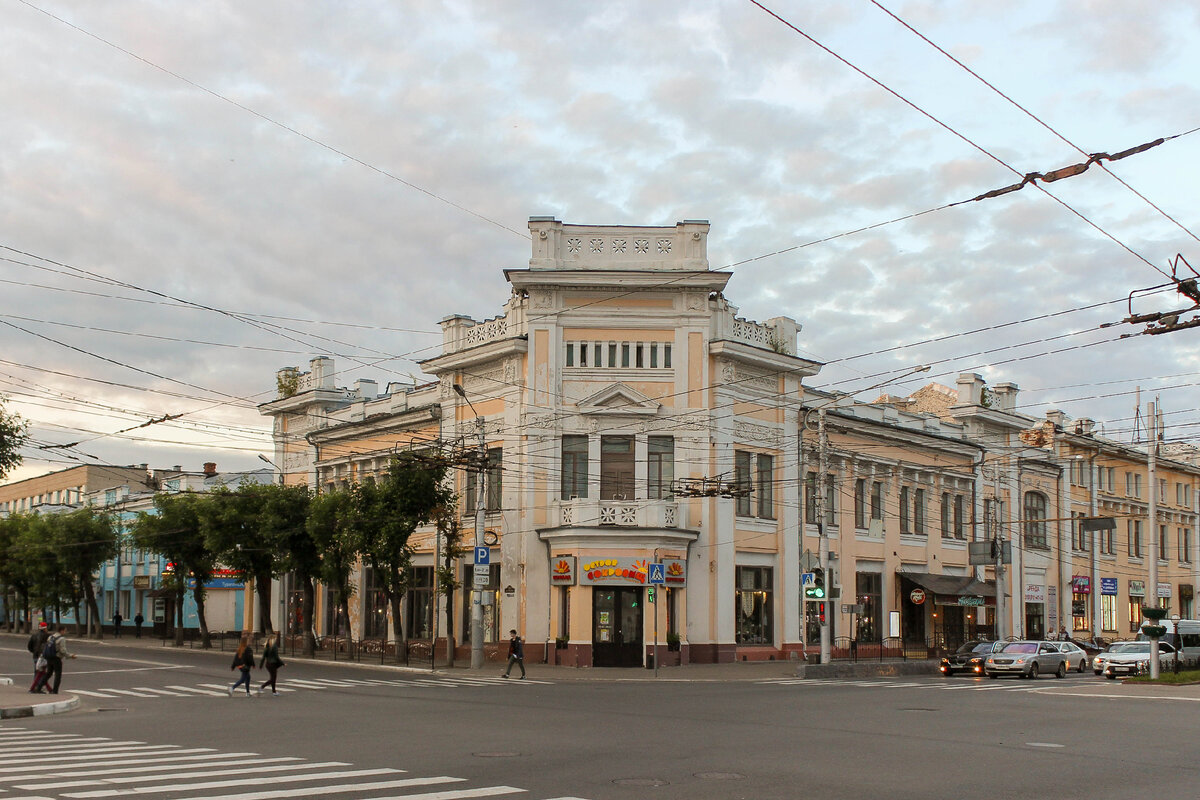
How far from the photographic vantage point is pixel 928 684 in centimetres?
3534

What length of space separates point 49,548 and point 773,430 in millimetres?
42315

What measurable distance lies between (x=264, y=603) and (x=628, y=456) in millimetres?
23421

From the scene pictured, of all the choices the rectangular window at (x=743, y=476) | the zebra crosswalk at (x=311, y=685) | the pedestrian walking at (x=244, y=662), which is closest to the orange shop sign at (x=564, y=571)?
the zebra crosswalk at (x=311, y=685)

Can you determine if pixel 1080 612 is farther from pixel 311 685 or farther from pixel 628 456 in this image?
pixel 311 685

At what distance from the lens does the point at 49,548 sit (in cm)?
6531

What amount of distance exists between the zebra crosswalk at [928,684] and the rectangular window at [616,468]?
31.4 ft

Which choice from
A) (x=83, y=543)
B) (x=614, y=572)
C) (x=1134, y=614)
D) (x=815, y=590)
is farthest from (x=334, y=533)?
(x=1134, y=614)

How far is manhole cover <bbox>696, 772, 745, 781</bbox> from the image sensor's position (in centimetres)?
1373

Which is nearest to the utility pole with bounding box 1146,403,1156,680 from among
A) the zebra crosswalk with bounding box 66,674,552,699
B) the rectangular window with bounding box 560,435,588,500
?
the zebra crosswalk with bounding box 66,674,552,699

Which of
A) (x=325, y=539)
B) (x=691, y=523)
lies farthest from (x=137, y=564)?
(x=691, y=523)

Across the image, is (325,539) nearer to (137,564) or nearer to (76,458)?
(76,458)

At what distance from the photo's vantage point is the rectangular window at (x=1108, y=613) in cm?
6519

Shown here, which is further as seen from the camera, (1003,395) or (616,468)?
(1003,395)

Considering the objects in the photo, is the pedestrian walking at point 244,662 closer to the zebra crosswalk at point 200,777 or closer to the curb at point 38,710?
the curb at point 38,710
